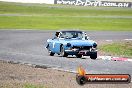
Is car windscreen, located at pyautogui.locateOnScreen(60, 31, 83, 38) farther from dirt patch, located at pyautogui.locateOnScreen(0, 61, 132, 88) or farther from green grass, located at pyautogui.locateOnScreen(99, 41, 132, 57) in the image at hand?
dirt patch, located at pyautogui.locateOnScreen(0, 61, 132, 88)

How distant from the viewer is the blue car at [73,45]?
22375mm

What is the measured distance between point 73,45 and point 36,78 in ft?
23.6

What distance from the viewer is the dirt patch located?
1385cm

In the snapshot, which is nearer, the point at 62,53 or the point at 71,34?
the point at 62,53

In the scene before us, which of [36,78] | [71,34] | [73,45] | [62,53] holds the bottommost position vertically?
[62,53]

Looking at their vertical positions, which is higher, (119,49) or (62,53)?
(62,53)

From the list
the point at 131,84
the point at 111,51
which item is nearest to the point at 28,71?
the point at 131,84

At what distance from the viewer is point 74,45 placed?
22.6 m

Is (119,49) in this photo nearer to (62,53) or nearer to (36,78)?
(62,53)

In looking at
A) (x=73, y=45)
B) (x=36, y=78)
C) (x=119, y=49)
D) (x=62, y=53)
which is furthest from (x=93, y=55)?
(x=36, y=78)

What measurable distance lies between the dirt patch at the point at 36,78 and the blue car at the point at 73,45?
3.95m

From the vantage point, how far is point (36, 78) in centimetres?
1555

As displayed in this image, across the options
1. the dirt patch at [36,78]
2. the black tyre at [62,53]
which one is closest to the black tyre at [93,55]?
the black tyre at [62,53]

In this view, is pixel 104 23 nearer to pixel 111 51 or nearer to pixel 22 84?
pixel 111 51
